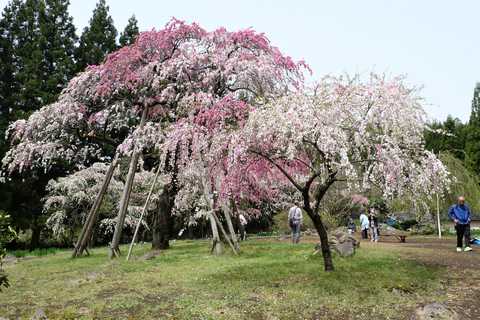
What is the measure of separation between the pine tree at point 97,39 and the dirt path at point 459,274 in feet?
79.2

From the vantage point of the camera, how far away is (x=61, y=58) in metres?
27.1

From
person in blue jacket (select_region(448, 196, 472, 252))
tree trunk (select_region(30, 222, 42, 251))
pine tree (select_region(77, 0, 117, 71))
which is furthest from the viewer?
pine tree (select_region(77, 0, 117, 71))

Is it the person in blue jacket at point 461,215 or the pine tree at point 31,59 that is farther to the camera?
the pine tree at point 31,59

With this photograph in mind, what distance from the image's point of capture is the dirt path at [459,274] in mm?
7348

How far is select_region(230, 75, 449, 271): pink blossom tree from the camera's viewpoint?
7.98 meters

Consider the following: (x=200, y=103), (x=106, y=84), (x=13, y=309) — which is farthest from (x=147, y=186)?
(x=13, y=309)

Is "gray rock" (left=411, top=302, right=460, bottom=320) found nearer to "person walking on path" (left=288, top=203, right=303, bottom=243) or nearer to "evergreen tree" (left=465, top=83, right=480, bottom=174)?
Answer: "person walking on path" (left=288, top=203, right=303, bottom=243)

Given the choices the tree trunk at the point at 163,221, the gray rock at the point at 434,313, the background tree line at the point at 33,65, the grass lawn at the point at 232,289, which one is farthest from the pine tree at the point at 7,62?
the gray rock at the point at 434,313

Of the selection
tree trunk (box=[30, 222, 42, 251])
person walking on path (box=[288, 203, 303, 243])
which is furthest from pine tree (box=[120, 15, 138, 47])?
person walking on path (box=[288, 203, 303, 243])

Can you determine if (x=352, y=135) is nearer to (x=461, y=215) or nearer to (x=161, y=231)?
(x=461, y=215)

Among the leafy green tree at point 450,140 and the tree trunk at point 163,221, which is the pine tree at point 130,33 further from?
the leafy green tree at point 450,140

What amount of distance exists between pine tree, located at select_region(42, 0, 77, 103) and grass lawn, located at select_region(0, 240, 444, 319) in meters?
17.7

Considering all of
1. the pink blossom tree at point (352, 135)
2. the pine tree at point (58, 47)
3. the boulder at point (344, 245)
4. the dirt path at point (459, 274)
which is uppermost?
the pine tree at point (58, 47)

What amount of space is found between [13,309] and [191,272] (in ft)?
12.6
